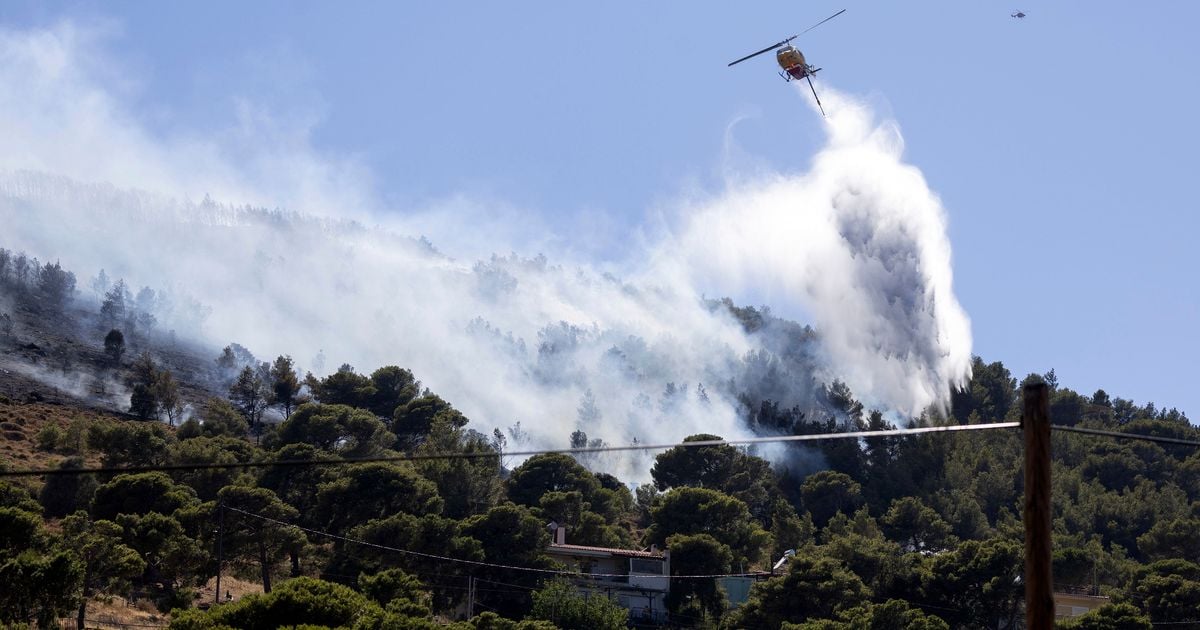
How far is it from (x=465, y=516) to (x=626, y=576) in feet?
72.9

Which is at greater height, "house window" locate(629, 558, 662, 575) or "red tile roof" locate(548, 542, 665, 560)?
"red tile roof" locate(548, 542, 665, 560)

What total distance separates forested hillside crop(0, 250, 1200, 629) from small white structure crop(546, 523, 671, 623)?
1718 mm

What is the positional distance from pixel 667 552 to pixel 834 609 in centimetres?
1741

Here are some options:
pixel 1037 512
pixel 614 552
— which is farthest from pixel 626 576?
pixel 1037 512

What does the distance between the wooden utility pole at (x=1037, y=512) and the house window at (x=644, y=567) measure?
8482 cm

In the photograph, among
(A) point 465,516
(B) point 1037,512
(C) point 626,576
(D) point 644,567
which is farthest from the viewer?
(A) point 465,516

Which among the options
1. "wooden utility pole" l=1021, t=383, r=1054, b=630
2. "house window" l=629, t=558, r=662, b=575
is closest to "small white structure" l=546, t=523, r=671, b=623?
"house window" l=629, t=558, r=662, b=575

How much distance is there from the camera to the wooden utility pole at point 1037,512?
53.7 feet

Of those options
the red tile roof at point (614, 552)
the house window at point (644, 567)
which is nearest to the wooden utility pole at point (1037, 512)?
the house window at point (644, 567)

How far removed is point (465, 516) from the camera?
116 m

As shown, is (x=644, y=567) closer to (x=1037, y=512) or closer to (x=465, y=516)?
(x=465, y=516)

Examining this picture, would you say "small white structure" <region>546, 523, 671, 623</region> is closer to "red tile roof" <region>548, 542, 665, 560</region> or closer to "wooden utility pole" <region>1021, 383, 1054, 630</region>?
"red tile roof" <region>548, 542, 665, 560</region>

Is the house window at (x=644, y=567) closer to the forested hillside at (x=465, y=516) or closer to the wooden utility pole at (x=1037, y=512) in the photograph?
the forested hillside at (x=465, y=516)

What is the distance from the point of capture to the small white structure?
3811 inches
